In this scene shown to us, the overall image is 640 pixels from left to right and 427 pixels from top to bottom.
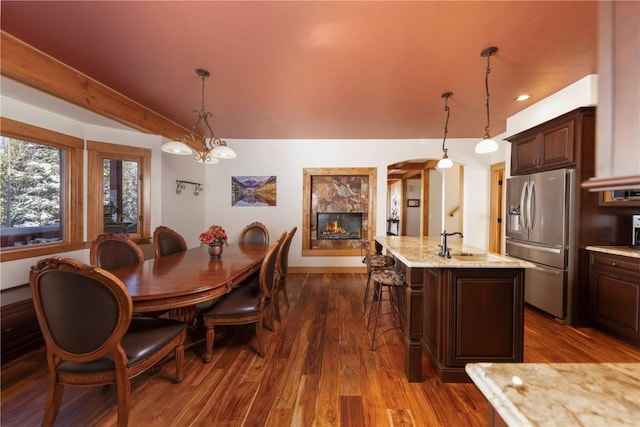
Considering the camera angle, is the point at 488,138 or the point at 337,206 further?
the point at 337,206

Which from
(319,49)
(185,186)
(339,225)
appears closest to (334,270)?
(339,225)

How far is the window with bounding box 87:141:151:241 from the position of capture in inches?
126

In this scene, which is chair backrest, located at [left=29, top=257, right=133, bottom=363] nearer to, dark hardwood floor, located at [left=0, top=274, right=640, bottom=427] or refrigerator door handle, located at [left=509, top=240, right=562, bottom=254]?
dark hardwood floor, located at [left=0, top=274, right=640, bottom=427]

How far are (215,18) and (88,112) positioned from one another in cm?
213

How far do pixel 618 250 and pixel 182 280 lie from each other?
3.78 meters

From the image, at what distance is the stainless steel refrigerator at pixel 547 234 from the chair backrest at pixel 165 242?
12.7 ft

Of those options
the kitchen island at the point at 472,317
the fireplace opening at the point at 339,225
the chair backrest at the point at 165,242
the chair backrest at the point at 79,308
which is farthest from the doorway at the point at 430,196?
the chair backrest at the point at 79,308

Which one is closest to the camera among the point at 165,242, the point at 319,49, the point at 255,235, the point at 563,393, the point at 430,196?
the point at 563,393

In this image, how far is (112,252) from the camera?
2.31 meters

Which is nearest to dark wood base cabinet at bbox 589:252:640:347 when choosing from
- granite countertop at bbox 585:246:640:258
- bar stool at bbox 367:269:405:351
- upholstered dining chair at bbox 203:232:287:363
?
granite countertop at bbox 585:246:640:258

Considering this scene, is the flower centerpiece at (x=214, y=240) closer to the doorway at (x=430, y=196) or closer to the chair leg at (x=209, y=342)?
the chair leg at (x=209, y=342)

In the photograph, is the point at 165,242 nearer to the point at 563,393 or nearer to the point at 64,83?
the point at 64,83

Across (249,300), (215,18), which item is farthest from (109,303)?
(215,18)

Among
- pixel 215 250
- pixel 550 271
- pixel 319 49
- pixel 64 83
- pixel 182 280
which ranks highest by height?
pixel 319 49
